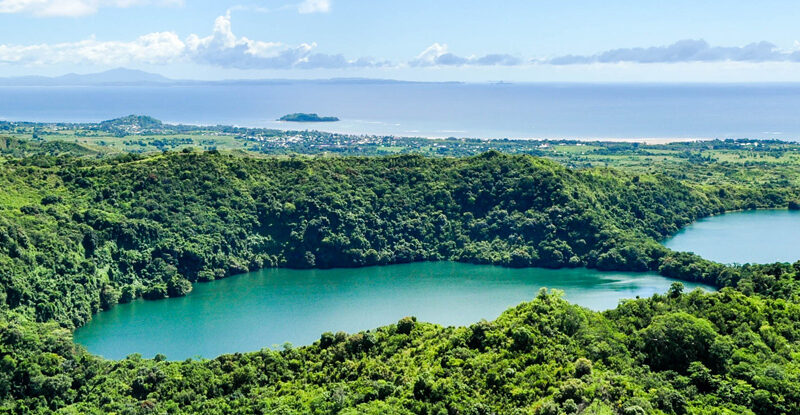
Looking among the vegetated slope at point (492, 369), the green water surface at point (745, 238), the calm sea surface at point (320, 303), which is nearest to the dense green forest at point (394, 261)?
the vegetated slope at point (492, 369)

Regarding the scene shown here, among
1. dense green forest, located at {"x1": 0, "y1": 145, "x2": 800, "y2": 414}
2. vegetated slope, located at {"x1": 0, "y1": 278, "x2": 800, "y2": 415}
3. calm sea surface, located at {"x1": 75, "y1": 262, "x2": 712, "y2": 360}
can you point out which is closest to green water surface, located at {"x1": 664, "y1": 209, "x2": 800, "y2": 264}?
dense green forest, located at {"x1": 0, "y1": 145, "x2": 800, "y2": 414}

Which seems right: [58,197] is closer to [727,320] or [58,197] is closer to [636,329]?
[636,329]

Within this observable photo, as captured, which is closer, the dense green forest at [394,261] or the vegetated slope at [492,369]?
the vegetated slope at [492,369]

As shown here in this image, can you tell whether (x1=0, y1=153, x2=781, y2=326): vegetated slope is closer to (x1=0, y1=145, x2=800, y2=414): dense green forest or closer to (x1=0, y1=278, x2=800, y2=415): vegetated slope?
(x1=0, y1=145, x2=800, y2=414): dense green forest

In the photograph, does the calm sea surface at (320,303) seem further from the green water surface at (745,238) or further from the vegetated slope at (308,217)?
the green water surface at (745,238)

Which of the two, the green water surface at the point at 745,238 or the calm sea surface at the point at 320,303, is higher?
the green water surface at the point at 745,238

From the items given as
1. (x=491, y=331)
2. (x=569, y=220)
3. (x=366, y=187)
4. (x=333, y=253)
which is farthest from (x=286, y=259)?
(x=491, y=331)
